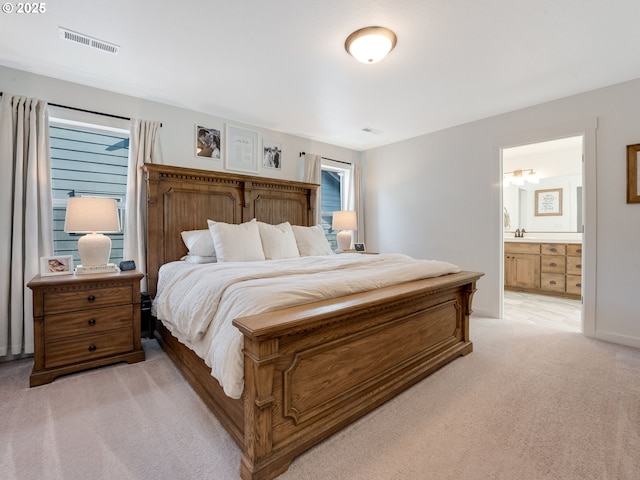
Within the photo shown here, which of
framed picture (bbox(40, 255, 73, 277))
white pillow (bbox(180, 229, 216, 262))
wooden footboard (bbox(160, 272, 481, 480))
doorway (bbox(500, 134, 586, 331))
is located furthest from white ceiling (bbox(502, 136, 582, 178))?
framed picture (bbox(40, 255, 73, 277))

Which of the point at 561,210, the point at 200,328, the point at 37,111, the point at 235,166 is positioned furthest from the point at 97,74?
the point at 561,210

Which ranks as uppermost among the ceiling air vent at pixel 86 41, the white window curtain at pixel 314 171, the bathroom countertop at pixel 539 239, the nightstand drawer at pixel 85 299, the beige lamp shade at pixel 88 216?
the ceiling air vent at pixel 86 41

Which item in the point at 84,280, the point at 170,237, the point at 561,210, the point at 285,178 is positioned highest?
the point at 285,178

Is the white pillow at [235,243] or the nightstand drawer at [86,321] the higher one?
the white pillow at [235,243]

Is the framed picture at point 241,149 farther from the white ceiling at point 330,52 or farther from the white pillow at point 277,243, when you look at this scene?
the white pillow at point 277,243

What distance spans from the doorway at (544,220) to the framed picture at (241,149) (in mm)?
4036

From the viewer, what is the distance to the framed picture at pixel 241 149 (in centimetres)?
381

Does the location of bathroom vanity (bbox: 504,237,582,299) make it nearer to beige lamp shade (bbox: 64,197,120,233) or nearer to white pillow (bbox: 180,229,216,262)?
white pillow (bbox: 180,229,216,262)

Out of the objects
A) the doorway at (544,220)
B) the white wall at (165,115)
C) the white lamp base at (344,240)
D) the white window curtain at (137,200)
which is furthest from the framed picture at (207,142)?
the doorway at (544,220)

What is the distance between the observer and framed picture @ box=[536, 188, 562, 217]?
531cm

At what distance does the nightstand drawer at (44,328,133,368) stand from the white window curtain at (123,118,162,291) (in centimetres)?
77

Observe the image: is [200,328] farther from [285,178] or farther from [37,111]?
[285,178]

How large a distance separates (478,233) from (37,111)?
15.9 feet

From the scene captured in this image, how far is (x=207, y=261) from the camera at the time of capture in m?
2.91
